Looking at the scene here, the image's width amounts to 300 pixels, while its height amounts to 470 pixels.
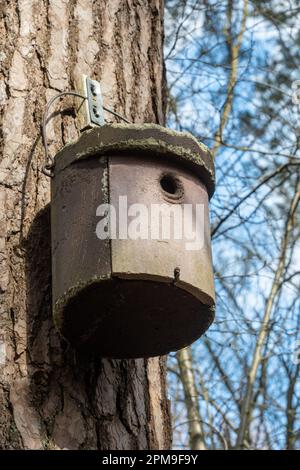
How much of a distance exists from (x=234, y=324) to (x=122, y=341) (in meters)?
2.62

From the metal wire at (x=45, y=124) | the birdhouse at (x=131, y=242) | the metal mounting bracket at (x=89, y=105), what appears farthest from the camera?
the metal mounting bracket at (x=89, y=105)

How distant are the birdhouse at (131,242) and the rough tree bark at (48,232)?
0.08 m

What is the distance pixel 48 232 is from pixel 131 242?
0.33 metres

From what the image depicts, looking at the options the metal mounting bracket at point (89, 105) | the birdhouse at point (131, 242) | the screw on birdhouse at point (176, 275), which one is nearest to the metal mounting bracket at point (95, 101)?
the metal mounting bracket at point (89, 105)

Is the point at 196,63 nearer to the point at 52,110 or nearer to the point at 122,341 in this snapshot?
the point at 52,110

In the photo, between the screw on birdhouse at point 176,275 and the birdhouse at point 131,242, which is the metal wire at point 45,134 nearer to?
the birdhouse at point 131,242

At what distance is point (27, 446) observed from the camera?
2100mm

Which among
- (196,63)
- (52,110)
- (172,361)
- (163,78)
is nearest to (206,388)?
(172,361)

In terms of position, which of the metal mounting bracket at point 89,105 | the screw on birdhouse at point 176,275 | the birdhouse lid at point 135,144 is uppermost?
the metal mounting bracket at point 89,105

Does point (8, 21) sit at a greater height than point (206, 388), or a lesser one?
greater

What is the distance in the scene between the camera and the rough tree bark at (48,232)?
7.16ft

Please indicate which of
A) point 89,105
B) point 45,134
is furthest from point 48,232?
point 89,105

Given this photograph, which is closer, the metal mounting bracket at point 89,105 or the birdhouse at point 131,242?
the birdhouse at point 131,242

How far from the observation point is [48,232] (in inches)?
94.0
